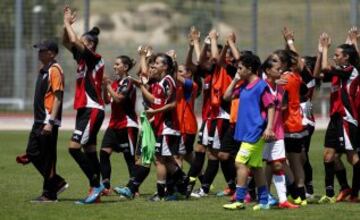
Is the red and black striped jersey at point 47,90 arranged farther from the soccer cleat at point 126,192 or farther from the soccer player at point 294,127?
the soccer player at point 294,127

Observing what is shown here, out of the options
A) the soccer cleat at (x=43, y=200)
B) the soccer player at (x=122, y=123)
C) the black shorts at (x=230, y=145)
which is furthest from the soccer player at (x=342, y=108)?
the soccer cleat at (x=43, y=200)

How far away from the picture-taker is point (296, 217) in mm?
11297

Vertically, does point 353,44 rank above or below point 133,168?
above

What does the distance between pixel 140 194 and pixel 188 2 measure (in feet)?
84.4

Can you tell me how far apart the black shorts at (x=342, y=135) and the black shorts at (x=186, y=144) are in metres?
2.06

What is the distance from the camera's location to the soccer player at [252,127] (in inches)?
468

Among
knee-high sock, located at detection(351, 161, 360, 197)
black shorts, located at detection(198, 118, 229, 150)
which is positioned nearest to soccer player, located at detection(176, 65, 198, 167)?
black shorts, located at detection(198, 118, 229, 150)

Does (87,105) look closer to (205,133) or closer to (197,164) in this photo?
(205,133)

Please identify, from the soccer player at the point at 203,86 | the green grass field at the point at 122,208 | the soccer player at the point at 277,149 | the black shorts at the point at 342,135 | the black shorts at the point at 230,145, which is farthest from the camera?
the soccer player at the point at 203,86

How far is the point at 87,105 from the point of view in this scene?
502 inches

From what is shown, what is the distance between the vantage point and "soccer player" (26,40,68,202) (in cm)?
1266

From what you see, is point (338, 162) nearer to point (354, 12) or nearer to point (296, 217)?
point (296, 217)

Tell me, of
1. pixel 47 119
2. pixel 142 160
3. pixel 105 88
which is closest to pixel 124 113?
pixel 105 88

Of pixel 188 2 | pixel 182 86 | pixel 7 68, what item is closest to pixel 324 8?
pixel 188 2
